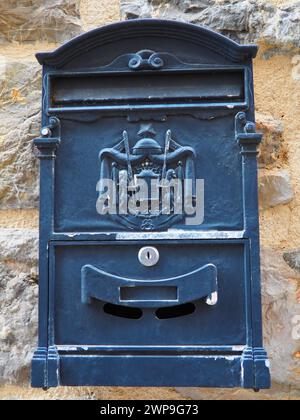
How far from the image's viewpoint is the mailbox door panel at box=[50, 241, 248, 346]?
131 cm

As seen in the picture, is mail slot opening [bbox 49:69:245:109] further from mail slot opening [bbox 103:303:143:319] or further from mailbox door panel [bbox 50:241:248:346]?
mail slot opening [bbox 103:303:143:319]

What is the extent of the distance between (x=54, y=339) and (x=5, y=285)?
1.09ft

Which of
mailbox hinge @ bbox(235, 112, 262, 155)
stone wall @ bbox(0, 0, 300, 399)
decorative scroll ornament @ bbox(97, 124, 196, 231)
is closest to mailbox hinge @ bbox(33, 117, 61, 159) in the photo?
decorative scroll ornament @ bbox(97, 124, 196, 231)

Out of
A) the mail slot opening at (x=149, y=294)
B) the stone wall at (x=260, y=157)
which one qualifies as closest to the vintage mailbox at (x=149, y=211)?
the mail slot opening at (x=149, y=294)

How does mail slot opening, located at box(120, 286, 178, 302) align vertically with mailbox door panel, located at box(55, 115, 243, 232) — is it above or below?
below

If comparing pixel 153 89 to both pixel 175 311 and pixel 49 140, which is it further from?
pixel 175 311

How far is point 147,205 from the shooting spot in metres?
1.34

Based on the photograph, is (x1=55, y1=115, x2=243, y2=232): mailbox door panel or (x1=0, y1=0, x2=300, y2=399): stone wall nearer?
(x1=55, y1=115, x2=243, y2=232): mailbox door panel

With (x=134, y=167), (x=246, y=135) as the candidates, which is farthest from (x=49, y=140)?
(x=246, y=135)

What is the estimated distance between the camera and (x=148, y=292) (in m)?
1.32

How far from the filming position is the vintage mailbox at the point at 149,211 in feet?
4.28

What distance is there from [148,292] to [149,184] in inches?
9.3

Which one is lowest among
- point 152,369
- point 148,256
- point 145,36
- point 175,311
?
point 152,369

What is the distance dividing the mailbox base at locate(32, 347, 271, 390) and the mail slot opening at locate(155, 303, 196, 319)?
0.12 metres
